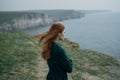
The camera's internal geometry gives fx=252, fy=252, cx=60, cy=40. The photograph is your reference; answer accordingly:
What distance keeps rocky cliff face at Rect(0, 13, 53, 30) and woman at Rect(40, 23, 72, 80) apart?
123 metres

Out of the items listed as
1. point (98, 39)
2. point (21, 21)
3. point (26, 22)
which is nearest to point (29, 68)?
point (98, 39)

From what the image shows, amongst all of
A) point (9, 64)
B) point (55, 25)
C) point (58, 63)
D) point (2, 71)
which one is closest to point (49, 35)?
point (55, 25)

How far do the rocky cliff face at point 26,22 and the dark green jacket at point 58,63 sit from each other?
12260 centimetres

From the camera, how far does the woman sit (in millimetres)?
6589

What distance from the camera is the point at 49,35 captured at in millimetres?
6688

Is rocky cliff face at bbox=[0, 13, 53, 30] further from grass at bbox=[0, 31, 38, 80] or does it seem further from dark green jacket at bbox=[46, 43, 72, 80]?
dark green jacket at bbox=[46, 43, 72, 80]

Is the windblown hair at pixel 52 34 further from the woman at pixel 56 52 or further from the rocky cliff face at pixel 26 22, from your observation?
the rocky cliff face at pixel 26 22

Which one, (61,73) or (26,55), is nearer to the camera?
(61,73)

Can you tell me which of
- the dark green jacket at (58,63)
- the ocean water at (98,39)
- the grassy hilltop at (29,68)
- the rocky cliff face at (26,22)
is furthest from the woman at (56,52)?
the rocky cliff face at (26,22)

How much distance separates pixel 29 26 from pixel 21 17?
8.03 meters

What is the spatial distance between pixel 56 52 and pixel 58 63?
322 millimetres

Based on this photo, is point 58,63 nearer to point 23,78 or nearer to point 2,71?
point 23,78

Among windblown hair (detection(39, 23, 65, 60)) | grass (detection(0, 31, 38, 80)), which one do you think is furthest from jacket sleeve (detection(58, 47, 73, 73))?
grass (detection(0, 31, 38, 80))

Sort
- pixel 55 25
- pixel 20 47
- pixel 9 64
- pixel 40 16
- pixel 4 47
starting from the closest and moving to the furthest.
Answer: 1. pixel 55 25
2. pixel 9 64
3. pixel 4 47
4. pixel 20 47
5. pixel 40 16
